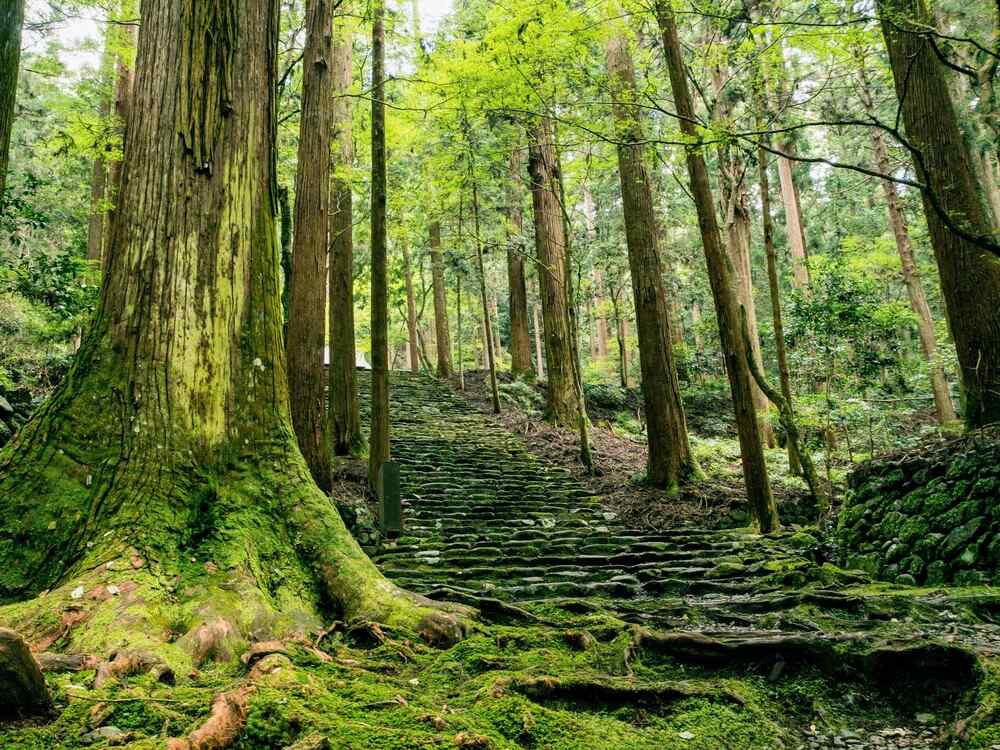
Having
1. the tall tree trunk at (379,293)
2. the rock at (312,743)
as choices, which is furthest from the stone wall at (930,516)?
the tall tree trunk at (379,293)

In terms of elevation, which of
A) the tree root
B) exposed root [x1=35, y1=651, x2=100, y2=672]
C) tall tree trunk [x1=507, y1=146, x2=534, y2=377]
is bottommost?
the tree root

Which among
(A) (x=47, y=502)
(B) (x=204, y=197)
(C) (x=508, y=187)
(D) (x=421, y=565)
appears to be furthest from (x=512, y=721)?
(C) (x=508, y=187)

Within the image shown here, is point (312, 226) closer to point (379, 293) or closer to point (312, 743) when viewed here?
point (379, 293)

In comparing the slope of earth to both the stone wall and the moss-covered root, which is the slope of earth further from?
the moss-covered root

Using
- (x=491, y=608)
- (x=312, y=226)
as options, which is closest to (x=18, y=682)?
(x=491, y=608)

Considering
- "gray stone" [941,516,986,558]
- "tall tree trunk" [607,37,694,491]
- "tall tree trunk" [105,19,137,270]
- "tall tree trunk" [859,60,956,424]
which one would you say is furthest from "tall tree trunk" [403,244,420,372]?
"gray stone" [941,516,986,558]

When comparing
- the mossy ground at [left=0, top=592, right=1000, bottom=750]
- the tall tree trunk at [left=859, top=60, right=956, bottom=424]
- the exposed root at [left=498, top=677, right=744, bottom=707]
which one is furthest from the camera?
the tall tree trunk at [left=859, top=60, right=956, bottom=424]

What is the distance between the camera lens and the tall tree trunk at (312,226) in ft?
25.5

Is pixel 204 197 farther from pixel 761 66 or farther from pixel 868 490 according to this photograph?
pixel 761 66

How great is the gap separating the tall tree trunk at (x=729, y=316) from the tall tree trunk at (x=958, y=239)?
2061 millimetres

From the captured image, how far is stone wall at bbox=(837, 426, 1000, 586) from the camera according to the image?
189 inches

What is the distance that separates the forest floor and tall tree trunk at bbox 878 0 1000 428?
2.52 meters

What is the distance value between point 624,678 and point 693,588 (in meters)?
2.94

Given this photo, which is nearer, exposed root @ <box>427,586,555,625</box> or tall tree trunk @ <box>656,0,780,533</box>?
exposed root @ <box>427,586,555,625</box>
